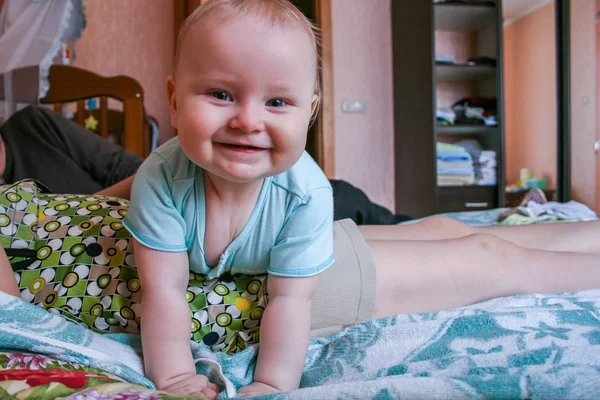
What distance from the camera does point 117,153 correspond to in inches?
61.6

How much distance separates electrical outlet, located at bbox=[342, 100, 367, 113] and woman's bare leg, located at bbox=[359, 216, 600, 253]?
8.68 feet

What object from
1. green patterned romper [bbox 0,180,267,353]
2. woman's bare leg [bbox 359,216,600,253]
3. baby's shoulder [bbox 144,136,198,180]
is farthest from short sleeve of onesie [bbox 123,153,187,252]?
woman's bare leg [bbox 359,216,600,253]

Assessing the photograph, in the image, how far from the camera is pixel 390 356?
2.19ft

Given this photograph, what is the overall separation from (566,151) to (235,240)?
3.48 meters

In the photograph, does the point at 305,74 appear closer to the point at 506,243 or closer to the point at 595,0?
the point at 506,243

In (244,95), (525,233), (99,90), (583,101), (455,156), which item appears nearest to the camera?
(244,95)

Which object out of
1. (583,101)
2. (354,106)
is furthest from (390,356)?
(583,101)

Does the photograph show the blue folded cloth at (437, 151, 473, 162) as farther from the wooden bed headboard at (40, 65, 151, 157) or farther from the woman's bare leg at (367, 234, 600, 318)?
the woman's bare leg at (367, 234, 600, 318)

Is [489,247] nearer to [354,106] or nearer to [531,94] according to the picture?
[354,106]

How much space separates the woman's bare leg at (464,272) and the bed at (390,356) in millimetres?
40

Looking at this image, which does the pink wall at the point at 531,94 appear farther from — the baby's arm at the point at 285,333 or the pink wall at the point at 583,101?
the baby's arm at the point at 285,333

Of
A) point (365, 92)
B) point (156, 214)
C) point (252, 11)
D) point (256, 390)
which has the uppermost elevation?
point (365, 92)

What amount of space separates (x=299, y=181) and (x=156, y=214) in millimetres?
205

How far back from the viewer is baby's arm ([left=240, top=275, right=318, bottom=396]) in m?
0.65
